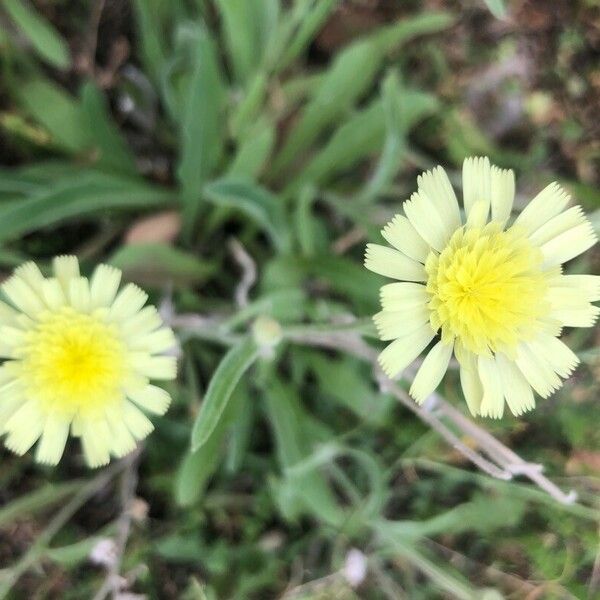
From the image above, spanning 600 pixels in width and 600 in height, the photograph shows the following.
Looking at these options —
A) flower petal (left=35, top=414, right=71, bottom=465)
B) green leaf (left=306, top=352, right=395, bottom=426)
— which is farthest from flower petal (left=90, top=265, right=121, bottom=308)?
green leaf (left=306, top=352, right=395, bottom=426)

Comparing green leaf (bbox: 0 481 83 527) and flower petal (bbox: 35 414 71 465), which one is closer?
flower petal (bbox: 35 414 71 465)

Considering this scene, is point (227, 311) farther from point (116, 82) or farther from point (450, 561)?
point (450, 561)

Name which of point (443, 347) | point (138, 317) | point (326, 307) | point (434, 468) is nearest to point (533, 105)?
point (326, 307)

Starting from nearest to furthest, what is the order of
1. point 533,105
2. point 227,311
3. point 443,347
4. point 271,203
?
point 443,347
point 271,203
point 227,311
point 533,105

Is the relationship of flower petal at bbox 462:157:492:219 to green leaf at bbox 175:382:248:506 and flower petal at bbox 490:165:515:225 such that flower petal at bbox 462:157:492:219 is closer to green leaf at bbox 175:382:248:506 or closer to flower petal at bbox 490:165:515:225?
flower petal at bbox 490:165:515:225

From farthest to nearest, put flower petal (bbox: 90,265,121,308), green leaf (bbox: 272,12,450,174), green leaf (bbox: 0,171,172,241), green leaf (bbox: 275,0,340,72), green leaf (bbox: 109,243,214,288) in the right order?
green leaf (bbox: 272,12,450,174) < green leaf (bbox: 275,0,340,72) < green leaf (bbox: 109,243,214,288) < green leaf (bbox: 0,171,172,241) < flower petal (bbox: 90,265,121,308)

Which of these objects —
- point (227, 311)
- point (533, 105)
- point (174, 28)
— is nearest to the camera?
point (227, 311)

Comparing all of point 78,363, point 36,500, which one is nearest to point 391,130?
point 78,363
